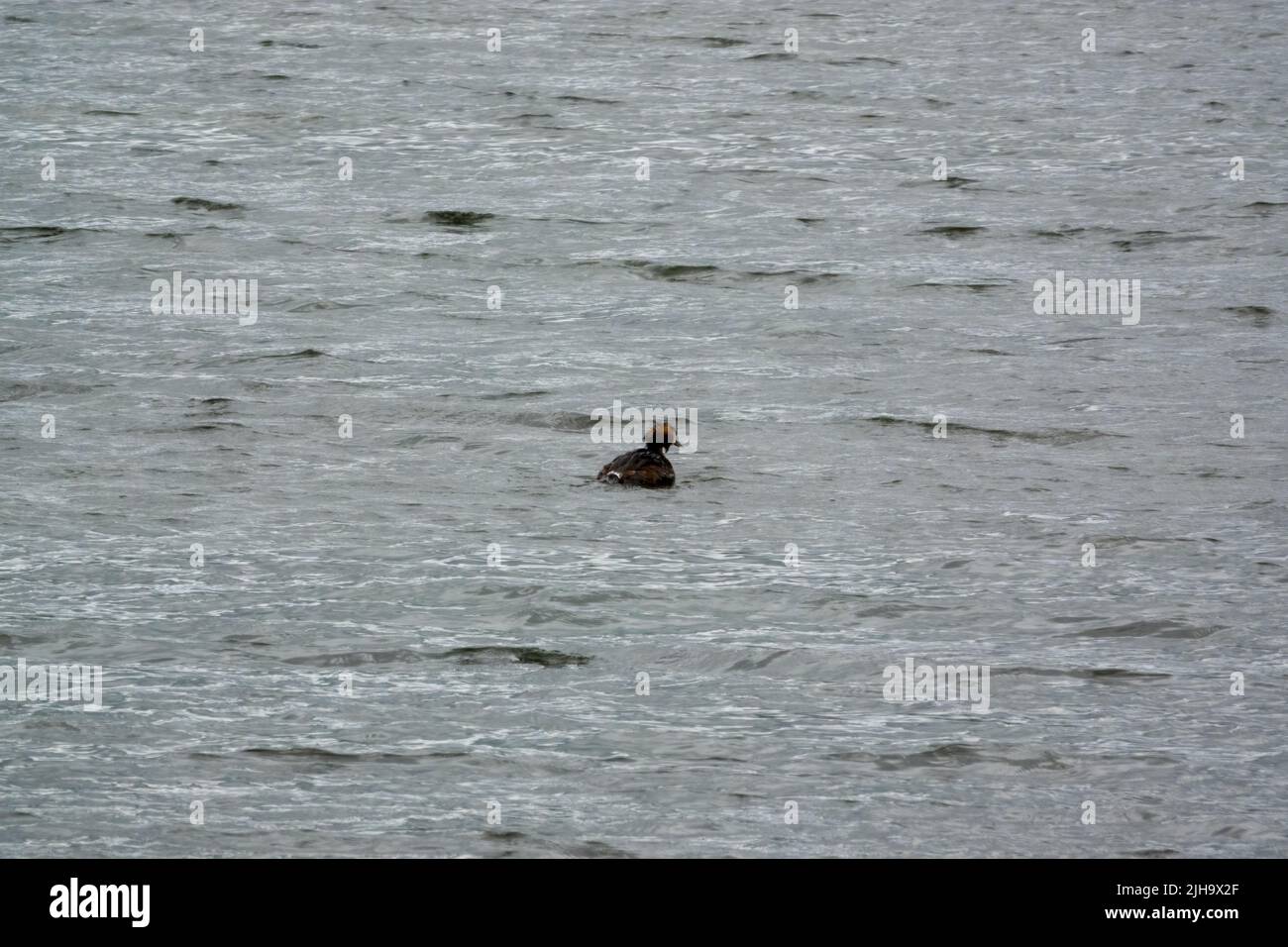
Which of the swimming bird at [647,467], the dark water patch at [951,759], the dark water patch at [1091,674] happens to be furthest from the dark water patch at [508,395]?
the dark water patch at [951,759]

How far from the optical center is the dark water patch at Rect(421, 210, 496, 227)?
2355cm

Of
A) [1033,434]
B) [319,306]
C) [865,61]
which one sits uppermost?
[865,61]

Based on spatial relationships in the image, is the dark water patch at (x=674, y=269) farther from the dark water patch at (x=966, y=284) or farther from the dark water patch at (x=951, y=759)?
the dark water patch at (x=951, y=759)

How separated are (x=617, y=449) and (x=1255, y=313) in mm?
→ 7632

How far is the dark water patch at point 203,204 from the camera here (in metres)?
23.9

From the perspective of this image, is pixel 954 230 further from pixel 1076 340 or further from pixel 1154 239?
pixel 1076 340

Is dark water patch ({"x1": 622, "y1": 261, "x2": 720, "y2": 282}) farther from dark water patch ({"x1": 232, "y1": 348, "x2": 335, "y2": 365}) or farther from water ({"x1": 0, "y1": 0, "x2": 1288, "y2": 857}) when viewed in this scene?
dark water patch ({"x1": 232, "y1": 348, "x2": 335, "y2": 365})

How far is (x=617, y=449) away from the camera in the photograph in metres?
15.7

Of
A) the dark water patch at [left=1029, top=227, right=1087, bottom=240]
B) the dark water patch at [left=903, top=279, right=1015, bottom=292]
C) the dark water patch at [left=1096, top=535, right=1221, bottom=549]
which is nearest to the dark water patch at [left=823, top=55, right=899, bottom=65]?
the dark water patch at [left=1029, top=227, right=1087, bottom=240]

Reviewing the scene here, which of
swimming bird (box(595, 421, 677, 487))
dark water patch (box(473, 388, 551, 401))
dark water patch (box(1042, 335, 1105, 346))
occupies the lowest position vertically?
swimming bird (box(595, 421, 677, 487))

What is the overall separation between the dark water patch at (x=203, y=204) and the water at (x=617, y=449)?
135 millimetres

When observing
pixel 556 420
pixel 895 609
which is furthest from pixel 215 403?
pixel 895 609

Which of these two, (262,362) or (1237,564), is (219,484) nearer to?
(262,362)

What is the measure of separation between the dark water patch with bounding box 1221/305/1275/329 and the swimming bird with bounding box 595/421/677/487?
25.4ft
